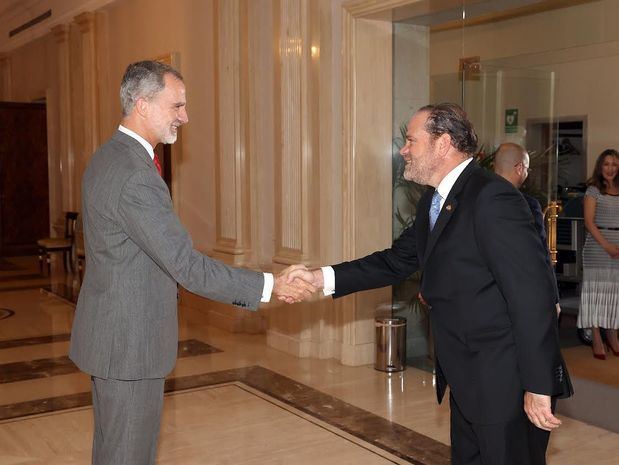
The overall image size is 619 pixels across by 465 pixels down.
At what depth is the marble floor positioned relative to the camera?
15.4 feet

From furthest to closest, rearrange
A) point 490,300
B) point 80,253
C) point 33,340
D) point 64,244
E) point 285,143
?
point 64,244
point 80,253
point 33,340
point 285,143
point 490,300

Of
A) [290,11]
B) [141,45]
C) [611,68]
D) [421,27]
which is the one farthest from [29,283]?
[611,68]

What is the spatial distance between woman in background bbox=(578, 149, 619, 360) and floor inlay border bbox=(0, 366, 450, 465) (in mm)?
1662

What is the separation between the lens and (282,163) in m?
7.23

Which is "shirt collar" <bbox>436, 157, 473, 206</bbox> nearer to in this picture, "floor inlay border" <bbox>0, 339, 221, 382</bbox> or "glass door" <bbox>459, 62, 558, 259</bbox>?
"glass door" <bbox>459, 62, 558, 259</bbox>

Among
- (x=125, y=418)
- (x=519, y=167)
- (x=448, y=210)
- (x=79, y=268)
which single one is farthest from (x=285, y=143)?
(x=79, y=268)

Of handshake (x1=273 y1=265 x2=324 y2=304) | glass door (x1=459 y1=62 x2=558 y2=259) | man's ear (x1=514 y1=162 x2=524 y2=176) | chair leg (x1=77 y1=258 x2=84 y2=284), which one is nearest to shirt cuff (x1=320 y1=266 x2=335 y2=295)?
handshake (x1=273 y1=265 x2=324 y2=304)

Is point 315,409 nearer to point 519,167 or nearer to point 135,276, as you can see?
point 519,167

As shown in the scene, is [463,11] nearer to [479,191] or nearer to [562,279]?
[562,279]

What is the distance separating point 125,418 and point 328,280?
1136 millimetres

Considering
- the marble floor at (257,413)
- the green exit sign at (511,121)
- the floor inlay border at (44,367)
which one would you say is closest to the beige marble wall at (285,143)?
the marble floor at (257,413)

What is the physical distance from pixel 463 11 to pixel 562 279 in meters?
2.15

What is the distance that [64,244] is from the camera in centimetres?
1203

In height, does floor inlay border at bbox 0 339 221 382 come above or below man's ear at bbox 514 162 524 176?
below
